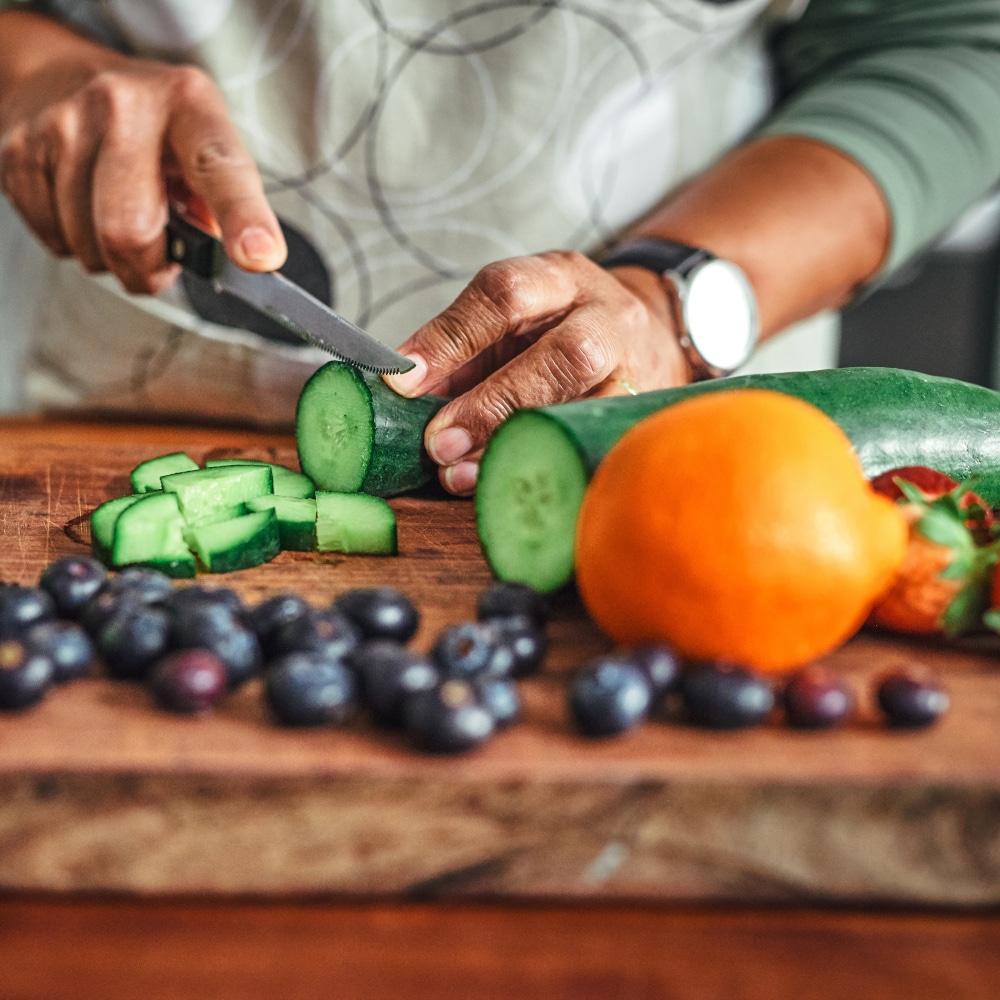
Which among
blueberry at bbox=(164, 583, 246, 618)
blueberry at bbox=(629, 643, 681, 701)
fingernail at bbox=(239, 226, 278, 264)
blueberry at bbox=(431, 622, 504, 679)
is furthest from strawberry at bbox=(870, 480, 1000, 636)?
fingernail at bbox=(239, 226, 278, 264)

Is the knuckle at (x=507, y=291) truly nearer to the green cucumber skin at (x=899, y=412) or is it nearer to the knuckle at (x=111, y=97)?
the green cucumber skin at (x=899, y=412)

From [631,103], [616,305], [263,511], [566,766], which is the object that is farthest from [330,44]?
[566,766]

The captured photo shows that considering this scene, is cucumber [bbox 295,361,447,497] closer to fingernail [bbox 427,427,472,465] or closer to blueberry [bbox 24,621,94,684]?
fingernail [bbox 427,427,472,465]

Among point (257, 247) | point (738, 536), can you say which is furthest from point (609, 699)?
point (257, 247)

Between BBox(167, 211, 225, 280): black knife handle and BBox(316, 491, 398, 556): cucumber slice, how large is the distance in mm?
610

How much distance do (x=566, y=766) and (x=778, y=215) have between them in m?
1.58

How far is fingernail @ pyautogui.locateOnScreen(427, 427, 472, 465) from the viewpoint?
62.6 inches

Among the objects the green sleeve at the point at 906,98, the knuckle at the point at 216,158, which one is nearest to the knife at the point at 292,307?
the knuckle at the point at 216,158

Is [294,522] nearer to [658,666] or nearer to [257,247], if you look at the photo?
[257,247]

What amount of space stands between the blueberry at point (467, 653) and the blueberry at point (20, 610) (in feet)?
1.26

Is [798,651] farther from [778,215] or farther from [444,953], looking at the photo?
[778,215]

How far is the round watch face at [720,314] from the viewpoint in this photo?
195 cm

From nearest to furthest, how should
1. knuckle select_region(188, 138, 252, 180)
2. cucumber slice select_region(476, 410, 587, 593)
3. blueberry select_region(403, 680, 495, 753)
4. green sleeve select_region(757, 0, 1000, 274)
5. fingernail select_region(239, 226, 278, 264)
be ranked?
blueberry select_region(403, 680, 495, 753)
cucumber slice select_region(476, 410, 587, 593)
fingernail select_region(239, 226, 278, 264)
knuckle select_region(188, 138, 252, 180)
green sleeve select_region(757, 0, 1000, 274)

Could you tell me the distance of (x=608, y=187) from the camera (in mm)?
2301
